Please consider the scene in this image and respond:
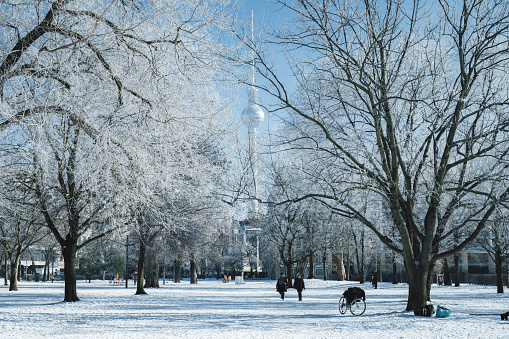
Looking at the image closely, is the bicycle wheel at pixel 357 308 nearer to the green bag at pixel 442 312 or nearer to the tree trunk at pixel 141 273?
the green bag at pixel 442 312

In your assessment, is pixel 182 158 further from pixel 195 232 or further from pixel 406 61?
pixel 195 232

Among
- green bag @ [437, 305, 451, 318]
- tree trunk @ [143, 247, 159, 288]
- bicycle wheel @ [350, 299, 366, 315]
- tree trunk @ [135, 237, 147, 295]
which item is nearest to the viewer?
green bag @ [437, 305, 451, 318]

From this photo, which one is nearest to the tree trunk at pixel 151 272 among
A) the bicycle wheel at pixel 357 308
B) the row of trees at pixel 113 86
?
the bicycle wheel at pixel 357 308

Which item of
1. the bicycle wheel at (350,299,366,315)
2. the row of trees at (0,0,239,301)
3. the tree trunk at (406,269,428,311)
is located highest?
the row of trees at (0,0,239,301)

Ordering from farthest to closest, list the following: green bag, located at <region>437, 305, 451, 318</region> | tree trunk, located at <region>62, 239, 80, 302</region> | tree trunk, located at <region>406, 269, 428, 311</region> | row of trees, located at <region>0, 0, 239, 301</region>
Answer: tree trunk, located at <region>62, 239, 80, 302</region> < tree trunk, located at <region>406, 269, 428, 311</region> < green bag, located at <region>437, 305, 451, 318</region> < row of trees, located at <region>0, 0, 239, 301</region>

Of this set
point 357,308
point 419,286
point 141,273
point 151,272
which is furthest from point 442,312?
point 151,272

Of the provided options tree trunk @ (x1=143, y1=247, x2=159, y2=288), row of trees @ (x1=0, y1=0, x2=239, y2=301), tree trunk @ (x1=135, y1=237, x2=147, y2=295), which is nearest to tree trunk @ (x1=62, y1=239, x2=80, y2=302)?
tree trunk @ (x1=135, y1=237, x2=147, y2=295)

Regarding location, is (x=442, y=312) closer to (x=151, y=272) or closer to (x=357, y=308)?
(x=357, y=308)

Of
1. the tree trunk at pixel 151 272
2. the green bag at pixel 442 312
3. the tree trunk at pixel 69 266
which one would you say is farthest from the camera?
the tree trunk at pixel 151 272

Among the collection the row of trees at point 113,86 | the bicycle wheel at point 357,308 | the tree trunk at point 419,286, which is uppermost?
the row of trees at point 113,86

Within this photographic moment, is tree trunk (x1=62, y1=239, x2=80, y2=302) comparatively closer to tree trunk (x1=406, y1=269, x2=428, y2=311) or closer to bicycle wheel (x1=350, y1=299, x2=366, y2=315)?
bicycle wheel (x1=350, y1=299, x2=366, y2=315)

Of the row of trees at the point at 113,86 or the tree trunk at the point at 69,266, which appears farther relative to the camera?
the tree trunk at the point at 69,266

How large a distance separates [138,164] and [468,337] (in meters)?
8.02

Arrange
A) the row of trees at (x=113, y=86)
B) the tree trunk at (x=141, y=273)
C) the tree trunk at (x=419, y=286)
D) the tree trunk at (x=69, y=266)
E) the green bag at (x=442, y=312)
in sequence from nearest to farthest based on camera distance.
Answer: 1. the row of trees at (x=113, y=86)
2. the green bag at (x=442, y=312)
3. the tree trunk at (x=419, y=286)
4. the tree trunk at (x=69, y=266)
5. the tree trunk at (x=141, y=273)
